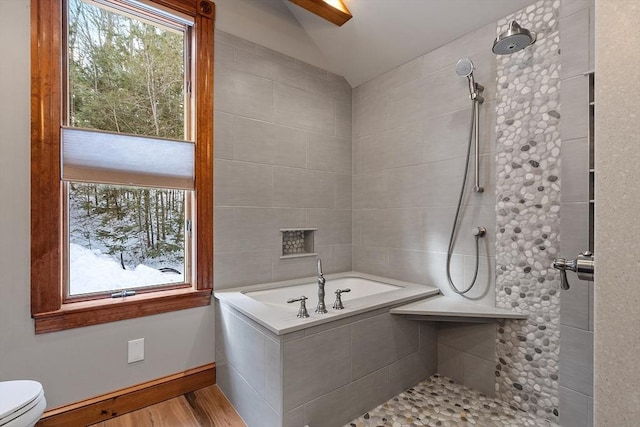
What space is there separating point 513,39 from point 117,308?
8.76 feet

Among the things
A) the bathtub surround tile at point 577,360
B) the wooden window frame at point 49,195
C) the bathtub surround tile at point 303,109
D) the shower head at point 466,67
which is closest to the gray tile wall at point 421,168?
the shower head at point 466,67

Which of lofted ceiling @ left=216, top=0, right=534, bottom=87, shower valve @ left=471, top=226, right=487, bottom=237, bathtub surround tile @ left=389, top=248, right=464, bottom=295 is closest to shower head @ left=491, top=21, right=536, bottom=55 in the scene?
lofted ceiling @ left=216, top=0, right=534, bottom=87

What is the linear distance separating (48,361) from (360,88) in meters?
3.06

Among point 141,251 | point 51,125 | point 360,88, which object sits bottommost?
point 141,251

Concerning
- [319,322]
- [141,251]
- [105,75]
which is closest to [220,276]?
[141,251]

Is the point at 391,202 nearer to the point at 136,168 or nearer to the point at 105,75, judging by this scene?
the point at 136,168

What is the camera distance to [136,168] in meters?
1.96

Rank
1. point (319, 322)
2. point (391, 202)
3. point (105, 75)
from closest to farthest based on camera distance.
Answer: point (319, 322)
point (105, 75)
point (391, 202)

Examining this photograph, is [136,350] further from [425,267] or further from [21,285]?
[425,267]

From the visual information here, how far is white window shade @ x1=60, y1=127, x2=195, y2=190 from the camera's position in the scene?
5.83ft

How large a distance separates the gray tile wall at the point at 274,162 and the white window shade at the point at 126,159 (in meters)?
0.25

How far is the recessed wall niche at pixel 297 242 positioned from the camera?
8.79 ft

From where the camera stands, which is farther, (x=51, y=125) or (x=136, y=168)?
(x=136, y=168)

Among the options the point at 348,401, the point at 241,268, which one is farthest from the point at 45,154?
the point at 348,401
